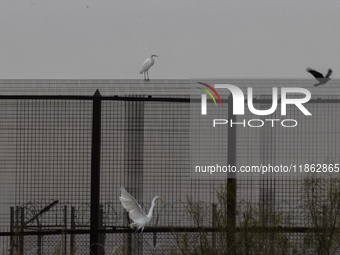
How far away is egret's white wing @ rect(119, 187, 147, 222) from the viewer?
191 inches

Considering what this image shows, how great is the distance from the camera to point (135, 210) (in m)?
4.86

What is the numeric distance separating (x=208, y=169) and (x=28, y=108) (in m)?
2.23

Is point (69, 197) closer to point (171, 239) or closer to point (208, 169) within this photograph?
point (171, 239)

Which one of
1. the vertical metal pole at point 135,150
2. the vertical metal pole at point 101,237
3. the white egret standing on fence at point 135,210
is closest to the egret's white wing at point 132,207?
the white egret standing on fence at point 135,210

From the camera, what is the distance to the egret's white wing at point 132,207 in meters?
4.85

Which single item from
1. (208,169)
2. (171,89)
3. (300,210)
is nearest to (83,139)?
(171,89)

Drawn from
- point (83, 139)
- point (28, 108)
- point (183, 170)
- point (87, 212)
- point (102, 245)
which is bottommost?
point (102, 245)

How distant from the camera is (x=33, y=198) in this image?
5.04 m

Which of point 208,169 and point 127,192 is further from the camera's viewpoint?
point 208,169

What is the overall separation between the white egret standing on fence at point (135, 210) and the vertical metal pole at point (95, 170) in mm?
321

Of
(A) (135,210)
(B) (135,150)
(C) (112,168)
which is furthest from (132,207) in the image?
(B) (135,150)

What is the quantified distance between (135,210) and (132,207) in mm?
47

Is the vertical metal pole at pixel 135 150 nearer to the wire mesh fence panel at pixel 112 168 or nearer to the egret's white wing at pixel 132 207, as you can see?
the wire mesh fence panel at pixel 112 168

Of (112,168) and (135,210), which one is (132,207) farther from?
(112,168)
